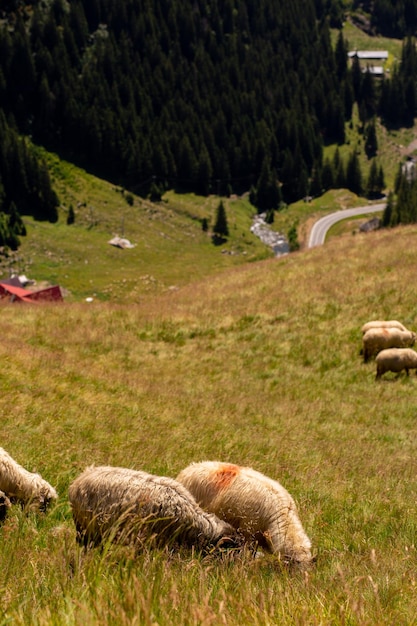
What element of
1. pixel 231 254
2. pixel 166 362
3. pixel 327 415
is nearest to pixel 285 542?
pixel 327 415

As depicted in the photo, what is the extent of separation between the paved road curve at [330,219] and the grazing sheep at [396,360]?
95414 millimetres

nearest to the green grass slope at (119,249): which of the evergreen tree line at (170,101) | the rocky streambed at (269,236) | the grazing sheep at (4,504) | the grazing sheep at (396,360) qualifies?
the rocky streambed at (269,236)

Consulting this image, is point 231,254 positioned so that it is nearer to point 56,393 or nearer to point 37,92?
point 37,92

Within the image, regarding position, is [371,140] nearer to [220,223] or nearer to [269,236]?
[269,236]

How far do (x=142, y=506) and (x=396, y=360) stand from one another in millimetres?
16834

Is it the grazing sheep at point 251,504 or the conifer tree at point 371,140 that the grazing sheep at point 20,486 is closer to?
the grazing sheep at point 251,504

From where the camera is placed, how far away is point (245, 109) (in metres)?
166

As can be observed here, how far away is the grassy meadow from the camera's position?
14.0 ft

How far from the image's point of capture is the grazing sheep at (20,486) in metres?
8.15

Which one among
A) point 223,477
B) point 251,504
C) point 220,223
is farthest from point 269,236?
point 251,504

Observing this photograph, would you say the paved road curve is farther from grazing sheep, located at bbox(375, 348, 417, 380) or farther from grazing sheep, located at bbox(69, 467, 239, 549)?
grazing sheep, located at bbox(69, 467, 239, 549)

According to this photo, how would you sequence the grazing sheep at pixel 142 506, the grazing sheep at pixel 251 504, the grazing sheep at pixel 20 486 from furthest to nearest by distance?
the grazing sheep at pixel 20 486 < the grazing sheep at pixel 251 504 < the grazing sheep at pixel 142 506

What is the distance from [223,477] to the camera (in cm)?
826

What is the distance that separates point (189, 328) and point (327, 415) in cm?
1233
